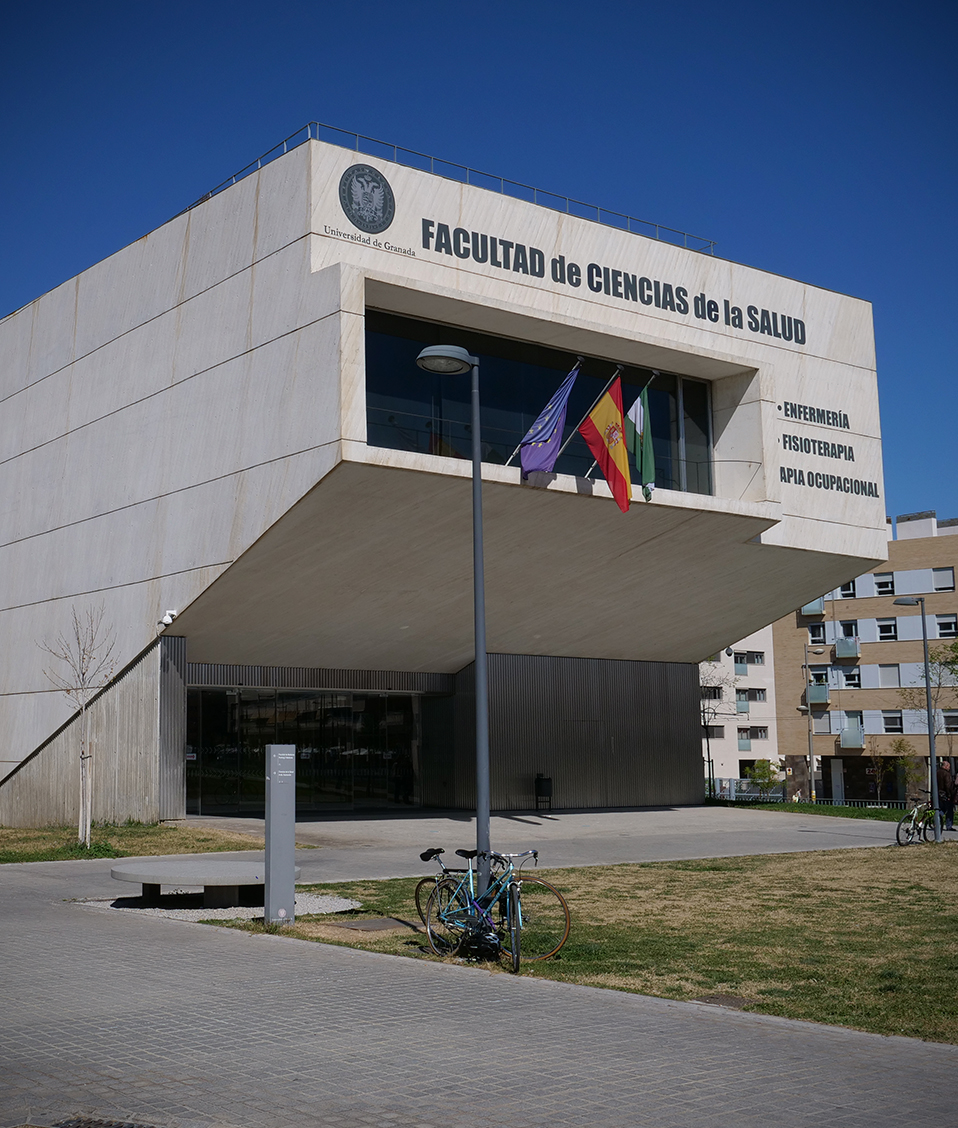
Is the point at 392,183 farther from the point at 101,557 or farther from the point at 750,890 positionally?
the point at 750,890

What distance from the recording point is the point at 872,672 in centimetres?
7388

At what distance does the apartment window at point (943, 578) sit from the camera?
70738 mm

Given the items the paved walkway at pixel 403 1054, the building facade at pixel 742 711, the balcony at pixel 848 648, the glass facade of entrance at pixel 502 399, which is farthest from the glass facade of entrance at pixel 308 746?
the building facade at pixel 742 711

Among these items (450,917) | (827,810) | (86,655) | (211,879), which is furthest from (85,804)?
(827,810)

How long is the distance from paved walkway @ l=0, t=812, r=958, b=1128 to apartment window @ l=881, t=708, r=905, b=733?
6699 cm

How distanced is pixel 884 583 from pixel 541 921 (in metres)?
65.1

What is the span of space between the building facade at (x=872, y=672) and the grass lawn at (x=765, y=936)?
54.5 m

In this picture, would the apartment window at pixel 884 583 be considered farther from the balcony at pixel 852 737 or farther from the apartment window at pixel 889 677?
the balcony at pixel 852 737

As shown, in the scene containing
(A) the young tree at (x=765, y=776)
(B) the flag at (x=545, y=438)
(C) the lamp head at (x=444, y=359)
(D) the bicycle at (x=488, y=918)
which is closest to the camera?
(D) the bicycle at (x=488, y=918)

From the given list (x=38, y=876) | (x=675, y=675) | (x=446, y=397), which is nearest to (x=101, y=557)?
(x=446, y=397)

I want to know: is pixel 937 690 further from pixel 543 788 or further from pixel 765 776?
pixel 543 788

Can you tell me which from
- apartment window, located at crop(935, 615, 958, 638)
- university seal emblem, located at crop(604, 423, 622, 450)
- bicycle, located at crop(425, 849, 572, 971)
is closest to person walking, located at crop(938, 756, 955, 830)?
university seal emblem, located at crop(604, 423, 622, 450)

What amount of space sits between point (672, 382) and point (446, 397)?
26.3 feet

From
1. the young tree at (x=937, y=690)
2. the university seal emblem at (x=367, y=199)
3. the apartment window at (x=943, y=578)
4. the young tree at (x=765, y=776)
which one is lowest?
the young tree at (x=765, y=776)
